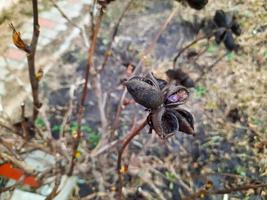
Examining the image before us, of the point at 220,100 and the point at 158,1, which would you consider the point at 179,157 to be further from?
the point at 158,1

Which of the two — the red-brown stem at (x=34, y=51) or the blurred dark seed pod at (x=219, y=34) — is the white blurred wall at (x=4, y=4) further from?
the blurred dark seed pod at (x=219, y=34)

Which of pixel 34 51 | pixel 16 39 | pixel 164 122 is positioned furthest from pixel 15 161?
pixel 164 122

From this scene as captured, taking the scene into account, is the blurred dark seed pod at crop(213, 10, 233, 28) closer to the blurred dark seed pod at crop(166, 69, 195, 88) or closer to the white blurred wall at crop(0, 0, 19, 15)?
the blurred dark seed pod at crop(166, 69, 195, 88)

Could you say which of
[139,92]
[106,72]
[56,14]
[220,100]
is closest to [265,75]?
[220,100]

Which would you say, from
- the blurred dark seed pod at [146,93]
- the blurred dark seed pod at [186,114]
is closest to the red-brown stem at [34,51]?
the blurred dark seed pod at [146,93]

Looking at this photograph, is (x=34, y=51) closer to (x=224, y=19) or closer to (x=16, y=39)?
(x=16, y=39)

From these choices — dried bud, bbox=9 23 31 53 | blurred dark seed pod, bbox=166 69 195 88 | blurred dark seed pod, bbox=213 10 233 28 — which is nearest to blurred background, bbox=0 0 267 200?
blurred dark seed pod, bbox=166 69 195 88
